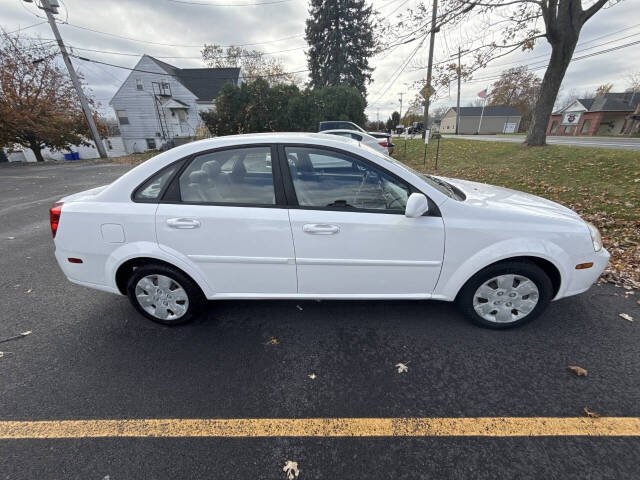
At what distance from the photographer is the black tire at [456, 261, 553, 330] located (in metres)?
2.29

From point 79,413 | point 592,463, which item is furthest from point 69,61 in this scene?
point 592,463

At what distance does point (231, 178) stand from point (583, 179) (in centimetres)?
830

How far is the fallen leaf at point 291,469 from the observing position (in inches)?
58.3

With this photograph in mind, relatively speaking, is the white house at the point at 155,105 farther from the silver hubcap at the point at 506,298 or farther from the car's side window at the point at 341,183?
the silver hubcap at the point at 506,298

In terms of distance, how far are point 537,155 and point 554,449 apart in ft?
34.5

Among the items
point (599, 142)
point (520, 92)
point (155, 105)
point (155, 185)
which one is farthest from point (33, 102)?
point (520, 92)

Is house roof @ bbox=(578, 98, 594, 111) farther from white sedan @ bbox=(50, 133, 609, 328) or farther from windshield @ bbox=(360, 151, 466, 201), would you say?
white sedan @ bbox=(50, 133, 609, 328)

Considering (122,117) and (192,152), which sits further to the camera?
(122,117)

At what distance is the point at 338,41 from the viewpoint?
31.2 m

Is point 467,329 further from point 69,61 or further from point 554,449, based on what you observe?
point 69,61

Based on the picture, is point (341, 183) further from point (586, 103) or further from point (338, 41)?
point (586, 103)

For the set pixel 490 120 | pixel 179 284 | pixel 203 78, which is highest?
pixel 203 78

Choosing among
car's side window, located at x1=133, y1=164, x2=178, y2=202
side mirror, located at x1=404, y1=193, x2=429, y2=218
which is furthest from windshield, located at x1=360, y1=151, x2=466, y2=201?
car's side window, located at x1=133, y1=164, x2=178, y2=202

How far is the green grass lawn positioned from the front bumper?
1.33 meters
